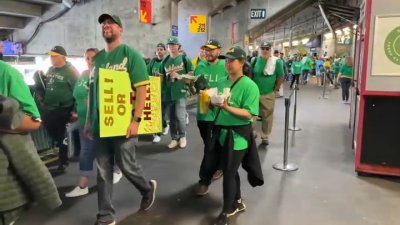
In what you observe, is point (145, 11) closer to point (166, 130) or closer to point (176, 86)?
point (166, 130)

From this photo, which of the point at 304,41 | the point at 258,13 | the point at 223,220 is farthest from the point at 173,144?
the point at 304,41

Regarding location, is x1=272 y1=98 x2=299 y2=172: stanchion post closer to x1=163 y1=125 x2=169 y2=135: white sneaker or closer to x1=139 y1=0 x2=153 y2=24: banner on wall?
x1=163 y1=125 x2=169 y2=135: white sneaker

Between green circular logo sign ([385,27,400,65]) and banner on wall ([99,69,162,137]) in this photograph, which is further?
green circular logo sign ([385,27,400,65])

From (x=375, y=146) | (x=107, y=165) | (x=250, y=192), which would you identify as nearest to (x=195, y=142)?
(x=250, y=192)

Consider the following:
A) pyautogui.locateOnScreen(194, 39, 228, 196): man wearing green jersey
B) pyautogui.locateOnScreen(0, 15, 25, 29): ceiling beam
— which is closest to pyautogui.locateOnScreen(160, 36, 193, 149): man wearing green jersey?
pyautogui.locateOnScreen(194, 39, 228, 196): man wearing green jersey

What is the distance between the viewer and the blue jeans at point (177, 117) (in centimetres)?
579

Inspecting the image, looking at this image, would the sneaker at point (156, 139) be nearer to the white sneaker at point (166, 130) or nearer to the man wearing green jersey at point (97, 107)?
the white sneaker at point (166, 130)

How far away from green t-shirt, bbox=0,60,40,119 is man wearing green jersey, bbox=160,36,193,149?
12.8 ft

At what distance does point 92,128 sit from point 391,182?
3.46m

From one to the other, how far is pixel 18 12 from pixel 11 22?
1153 millimetres

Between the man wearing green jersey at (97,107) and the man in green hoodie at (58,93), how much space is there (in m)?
1.48

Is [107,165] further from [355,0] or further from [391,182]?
[355,0]

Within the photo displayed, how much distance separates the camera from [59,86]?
14.2 feet

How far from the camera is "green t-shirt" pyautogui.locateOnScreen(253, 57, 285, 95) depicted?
229 inches
